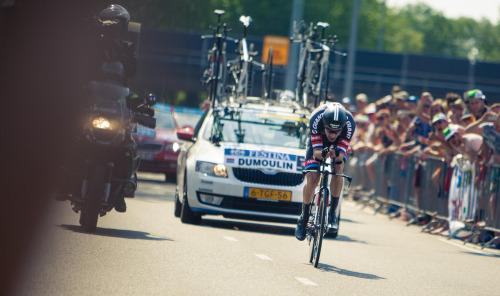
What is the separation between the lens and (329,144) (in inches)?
465

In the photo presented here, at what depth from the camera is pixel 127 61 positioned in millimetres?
12273

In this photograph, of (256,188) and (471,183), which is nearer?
(256,188)

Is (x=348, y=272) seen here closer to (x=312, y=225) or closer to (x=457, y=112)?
(x=312, y=225)

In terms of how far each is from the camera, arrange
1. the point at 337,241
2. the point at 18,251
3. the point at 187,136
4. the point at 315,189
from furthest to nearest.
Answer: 1. the point at 187,136
2. the point at 337,241
3. the point at 315,189
4. the point at 18,251

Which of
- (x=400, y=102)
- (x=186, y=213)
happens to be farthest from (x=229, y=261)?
(x=400, y=102)

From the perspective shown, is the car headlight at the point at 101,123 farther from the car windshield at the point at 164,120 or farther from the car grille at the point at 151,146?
the car windshield at the point at 164,120

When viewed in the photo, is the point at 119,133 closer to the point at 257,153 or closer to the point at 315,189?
the point at 315,189

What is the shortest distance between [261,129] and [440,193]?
12.0 feet

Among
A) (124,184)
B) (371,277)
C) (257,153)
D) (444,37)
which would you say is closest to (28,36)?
(257,153)

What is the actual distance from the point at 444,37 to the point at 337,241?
135 metres

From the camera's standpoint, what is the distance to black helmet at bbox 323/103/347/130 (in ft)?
36.7

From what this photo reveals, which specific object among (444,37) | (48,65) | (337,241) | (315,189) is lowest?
(337,241)

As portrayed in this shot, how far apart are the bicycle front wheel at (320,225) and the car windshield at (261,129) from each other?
4254mm

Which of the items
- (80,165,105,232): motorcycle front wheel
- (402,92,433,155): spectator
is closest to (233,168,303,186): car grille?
(80,165,105,232): motorcycle front wheel
